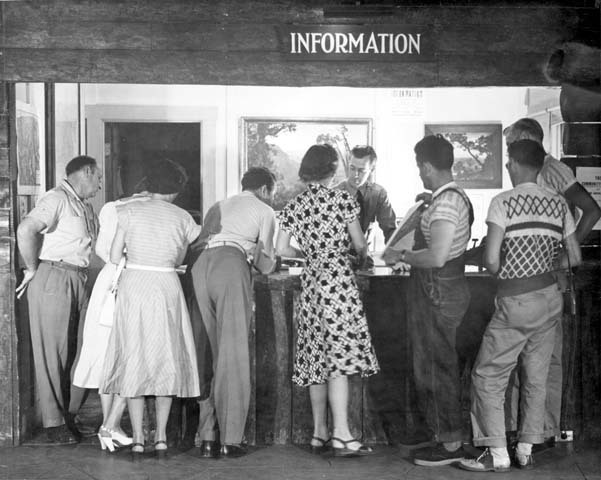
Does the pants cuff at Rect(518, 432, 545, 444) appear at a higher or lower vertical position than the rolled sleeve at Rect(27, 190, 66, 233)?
lower

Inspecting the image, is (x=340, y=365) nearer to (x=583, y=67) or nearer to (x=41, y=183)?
(x=583, y=67)

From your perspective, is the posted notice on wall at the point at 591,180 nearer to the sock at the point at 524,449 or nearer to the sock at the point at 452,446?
the sock at the point at 524,449

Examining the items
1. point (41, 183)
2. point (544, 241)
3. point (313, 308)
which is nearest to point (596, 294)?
point (544, 241)

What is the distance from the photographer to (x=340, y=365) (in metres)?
5.27

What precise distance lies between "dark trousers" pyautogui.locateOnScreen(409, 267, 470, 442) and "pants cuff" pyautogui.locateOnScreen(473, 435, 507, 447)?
172 millimetres

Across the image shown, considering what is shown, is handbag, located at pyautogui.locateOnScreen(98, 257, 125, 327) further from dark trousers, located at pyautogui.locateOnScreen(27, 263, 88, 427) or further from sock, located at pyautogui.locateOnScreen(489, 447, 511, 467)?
sock, located at pyautogui.locateOnScreen(489, 447, 511, 467)

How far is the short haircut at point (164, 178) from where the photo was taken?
5.29m

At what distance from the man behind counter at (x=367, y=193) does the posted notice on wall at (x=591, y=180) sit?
1680 mm

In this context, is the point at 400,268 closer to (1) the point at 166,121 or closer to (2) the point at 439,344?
(2) the point at 439,344

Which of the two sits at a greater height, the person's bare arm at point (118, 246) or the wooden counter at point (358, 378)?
the person's bare arm at point (118, 246)

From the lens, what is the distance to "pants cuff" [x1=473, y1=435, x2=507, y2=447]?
509cm

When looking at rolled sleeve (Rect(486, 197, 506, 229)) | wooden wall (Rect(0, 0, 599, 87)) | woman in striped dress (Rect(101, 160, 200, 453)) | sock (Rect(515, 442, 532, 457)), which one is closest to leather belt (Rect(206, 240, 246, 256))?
woman in striped dress (Rect(101, 160, 200, 453))

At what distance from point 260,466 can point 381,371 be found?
1.01m

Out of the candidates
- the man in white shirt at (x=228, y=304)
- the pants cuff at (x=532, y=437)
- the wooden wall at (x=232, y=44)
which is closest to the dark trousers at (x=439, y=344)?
the pants cuff at (x=532, y=437)
